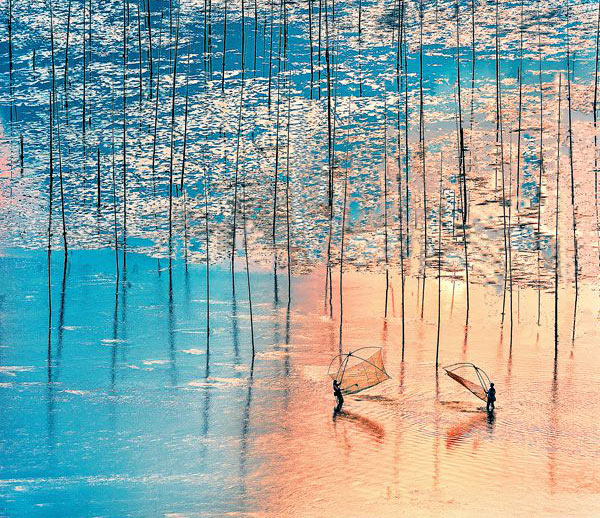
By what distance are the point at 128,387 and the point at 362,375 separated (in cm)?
375

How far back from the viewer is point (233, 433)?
16062 mm

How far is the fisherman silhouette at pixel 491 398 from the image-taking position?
16172 millimetres

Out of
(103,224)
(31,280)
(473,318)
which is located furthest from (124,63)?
(473,318)

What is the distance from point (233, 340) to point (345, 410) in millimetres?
3656

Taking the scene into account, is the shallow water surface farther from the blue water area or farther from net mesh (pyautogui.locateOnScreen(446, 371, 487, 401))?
net mesh (pyautogui.locateOnScreen(446, 371, 487, 401))

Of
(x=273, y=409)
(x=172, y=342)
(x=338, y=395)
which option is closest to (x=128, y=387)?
(x=172, y=342)

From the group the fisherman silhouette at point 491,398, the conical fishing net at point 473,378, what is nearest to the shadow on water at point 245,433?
the conical fishing net at point 473,378

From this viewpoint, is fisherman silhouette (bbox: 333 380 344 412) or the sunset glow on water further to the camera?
fisherman silhouette (bbox: 333 380 344 412)

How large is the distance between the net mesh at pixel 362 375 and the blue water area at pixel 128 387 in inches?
40.8

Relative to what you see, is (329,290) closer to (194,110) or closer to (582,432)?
(582,432)

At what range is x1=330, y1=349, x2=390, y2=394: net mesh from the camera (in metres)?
16.9

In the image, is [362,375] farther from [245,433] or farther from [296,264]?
[296,264]

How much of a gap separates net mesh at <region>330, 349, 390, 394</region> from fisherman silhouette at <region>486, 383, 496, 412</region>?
1.62m

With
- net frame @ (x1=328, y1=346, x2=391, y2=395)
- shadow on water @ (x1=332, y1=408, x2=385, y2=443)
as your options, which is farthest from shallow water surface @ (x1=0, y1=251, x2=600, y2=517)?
net frame @ (x1=328, y1=346, x2=391, y2=395)
